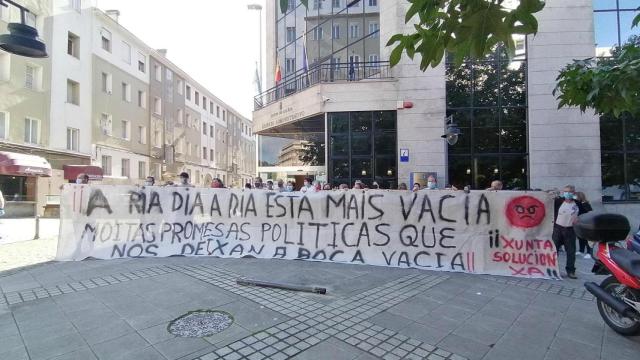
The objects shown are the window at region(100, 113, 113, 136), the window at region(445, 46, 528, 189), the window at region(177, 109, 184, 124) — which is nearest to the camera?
the window at region(445, 46, 528, 189)

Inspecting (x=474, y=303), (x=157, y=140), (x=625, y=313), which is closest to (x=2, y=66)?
(x=157, y=140)

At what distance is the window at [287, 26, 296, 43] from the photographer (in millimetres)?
18781

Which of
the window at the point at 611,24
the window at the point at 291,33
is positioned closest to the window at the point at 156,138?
the window at the point at 291,33

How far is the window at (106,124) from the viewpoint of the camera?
2728cm

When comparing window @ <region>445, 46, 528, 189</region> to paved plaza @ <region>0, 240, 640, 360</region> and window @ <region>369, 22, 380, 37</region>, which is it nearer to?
window @ <region>369, 22, 380, 37</region>

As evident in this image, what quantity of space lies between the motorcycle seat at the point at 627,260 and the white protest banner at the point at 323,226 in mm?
2445

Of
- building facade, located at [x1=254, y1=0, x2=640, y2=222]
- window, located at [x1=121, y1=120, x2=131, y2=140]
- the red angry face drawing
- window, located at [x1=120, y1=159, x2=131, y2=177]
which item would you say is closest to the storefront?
window, located at [x1=120, y1=159, x2=131, y2=177]

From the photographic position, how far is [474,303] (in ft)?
16.3

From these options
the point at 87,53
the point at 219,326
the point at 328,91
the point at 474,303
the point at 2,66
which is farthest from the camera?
the point at 87,53

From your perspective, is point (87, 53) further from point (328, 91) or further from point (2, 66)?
point (328, 91)

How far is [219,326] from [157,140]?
112 ft

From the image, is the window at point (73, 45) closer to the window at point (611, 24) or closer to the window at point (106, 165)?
the window at point (106, 165)

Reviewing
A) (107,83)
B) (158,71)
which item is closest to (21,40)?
(107,83)

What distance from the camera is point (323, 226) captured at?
7.57m
